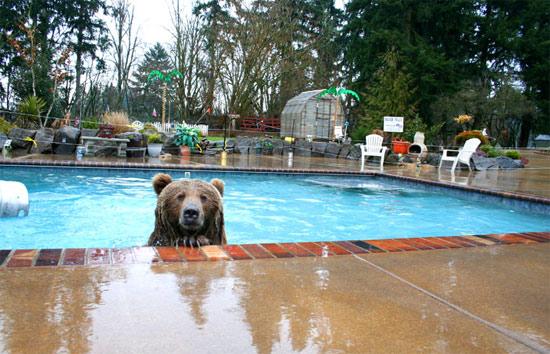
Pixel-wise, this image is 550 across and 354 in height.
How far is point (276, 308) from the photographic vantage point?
1.85 metres

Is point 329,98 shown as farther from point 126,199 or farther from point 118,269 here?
point 118,269

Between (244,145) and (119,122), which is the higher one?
(119,122)

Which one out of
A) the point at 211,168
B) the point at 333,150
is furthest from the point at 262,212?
the point at 333,150

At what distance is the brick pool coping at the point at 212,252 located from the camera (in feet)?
7.61

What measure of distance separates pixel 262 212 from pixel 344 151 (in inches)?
385

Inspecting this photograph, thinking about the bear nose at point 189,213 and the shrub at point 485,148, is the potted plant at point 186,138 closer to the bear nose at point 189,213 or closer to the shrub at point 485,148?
the shrub at point 485,148

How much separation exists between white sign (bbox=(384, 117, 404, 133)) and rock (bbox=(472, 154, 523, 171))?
11.0 feet

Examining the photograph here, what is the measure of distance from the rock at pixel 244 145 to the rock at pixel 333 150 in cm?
292

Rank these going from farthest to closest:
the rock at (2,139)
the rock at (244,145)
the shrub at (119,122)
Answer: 1. the rock at (244,145)
2. the shrub at (119,122)
3. the rock at (2,139)

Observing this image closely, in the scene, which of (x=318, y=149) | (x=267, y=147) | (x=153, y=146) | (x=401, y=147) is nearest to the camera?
(x=153, y=146)

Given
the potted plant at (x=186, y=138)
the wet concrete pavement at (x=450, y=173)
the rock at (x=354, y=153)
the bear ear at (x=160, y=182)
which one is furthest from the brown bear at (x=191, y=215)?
the rock at (x=354, y=153)

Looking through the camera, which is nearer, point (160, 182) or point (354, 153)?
point (160, 182)

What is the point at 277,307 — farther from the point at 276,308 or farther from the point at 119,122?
the point at 119,122

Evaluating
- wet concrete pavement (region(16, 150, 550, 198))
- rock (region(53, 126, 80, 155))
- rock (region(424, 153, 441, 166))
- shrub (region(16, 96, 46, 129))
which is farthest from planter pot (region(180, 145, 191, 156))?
rock (region(424, 153, 441, 166))
